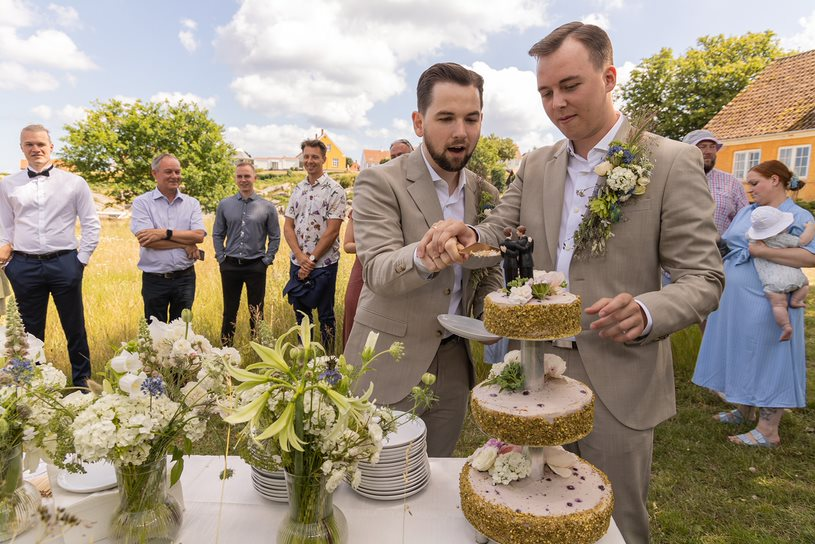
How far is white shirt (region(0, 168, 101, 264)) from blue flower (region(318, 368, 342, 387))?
548cm

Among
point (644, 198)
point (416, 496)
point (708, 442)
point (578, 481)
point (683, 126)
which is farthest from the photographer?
point (683, 126)

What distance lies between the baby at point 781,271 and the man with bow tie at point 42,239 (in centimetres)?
713

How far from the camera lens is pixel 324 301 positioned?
6539mm

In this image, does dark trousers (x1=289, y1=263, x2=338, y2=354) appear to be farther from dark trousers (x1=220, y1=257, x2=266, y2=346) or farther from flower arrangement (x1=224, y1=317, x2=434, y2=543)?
flower arrangement (x1=224, y1=317, x2=434, y2=543)

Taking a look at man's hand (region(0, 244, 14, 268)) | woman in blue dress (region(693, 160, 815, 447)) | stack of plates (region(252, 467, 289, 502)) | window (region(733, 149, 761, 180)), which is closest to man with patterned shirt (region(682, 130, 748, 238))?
woman in blue dress (region(693, 160, 815, 447))

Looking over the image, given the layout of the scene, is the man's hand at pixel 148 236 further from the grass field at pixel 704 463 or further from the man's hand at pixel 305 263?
the man's hand at pixel 305 263

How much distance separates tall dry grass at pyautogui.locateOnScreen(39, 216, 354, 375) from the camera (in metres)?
6.73

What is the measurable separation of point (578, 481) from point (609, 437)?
0.58 meters

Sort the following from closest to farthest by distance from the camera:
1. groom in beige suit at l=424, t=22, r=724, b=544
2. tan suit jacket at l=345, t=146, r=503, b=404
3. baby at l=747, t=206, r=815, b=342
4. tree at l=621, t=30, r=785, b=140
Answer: groom in beige suit at l=424, t=22, r=724, b=544 < tan suit jacket at l=345, t=146, r=503, b=404 < baby at l=747, t=206, r=815, b=342 < tree at l=621, t=30, r=785, b=140

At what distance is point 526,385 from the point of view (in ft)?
5.43

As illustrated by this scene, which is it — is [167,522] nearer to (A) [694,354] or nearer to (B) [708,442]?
(B) [708,442]

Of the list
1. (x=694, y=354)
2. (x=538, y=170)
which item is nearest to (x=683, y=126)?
(x=694, y=354)

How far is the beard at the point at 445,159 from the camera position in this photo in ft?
7.98

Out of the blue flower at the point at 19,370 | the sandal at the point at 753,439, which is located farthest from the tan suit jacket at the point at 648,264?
the sandal at the point at 753,439
